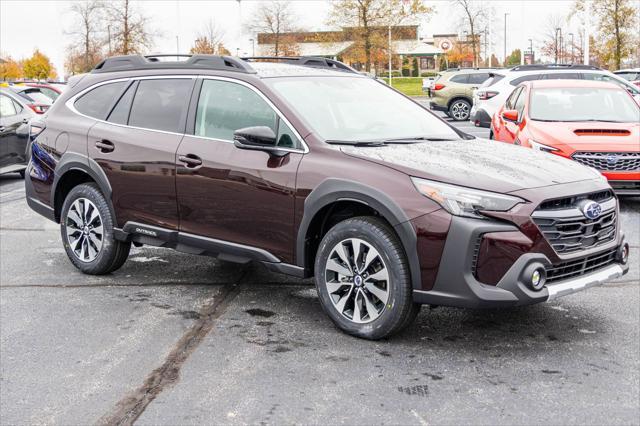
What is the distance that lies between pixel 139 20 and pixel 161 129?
63023 millimetres

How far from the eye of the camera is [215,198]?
18.3 ft

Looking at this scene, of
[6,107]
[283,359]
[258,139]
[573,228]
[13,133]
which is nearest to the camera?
[283,359]

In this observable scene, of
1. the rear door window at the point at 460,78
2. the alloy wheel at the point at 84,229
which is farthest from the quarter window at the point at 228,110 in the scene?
the rear door window at the point at 460,78

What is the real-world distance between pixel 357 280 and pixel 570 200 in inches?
52.4

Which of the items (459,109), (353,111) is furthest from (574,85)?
(459,109)

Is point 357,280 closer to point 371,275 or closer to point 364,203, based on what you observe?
point 371,275

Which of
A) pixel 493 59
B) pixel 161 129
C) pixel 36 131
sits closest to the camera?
pixel 161 129

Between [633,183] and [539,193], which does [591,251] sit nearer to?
[539,193]

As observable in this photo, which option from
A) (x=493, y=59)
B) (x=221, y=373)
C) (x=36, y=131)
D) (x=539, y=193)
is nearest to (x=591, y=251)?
(x=539, y=193)

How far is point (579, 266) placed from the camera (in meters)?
4.77

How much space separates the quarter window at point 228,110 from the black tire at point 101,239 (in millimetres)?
1208

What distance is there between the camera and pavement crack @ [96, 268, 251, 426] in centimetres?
378

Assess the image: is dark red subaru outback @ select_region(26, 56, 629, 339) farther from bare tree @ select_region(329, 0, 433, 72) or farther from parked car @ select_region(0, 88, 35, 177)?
bare tree @ select_region(329, 0, 433, 72)

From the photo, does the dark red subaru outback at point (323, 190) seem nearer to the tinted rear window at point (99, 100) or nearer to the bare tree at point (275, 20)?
the tinted rear window at point (99, 100)
